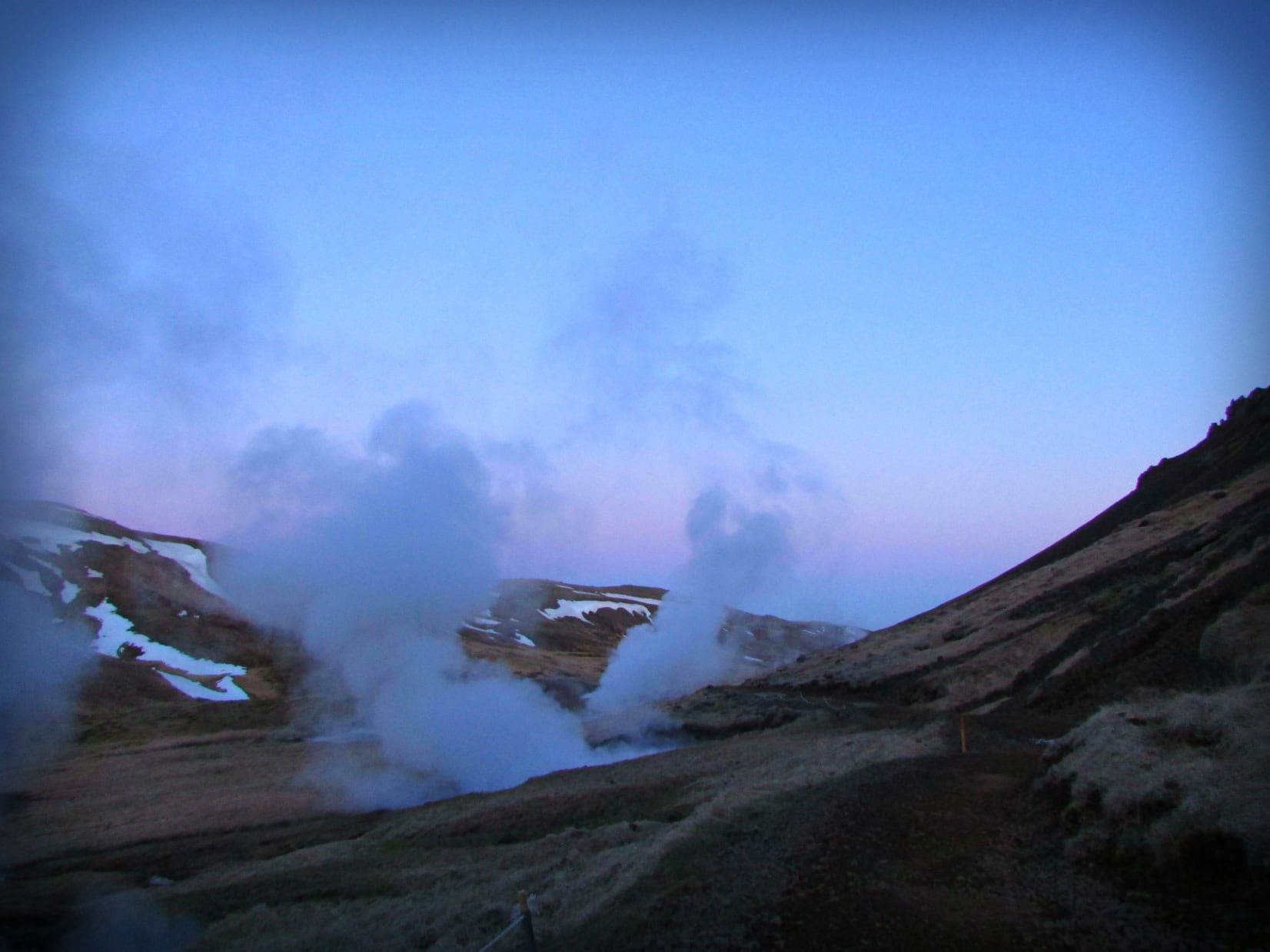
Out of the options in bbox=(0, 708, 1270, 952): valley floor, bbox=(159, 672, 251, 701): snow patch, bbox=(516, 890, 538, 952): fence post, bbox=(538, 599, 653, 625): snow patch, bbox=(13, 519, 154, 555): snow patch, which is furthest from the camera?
bbox=(538, 599, 653, 625): snow patch

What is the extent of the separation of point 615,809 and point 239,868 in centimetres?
950

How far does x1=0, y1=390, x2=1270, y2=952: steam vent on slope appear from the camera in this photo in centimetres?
1016

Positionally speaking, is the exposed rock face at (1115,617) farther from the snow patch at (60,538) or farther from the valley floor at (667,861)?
the snow patch at (60,538)

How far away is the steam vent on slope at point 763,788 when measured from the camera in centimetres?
1016

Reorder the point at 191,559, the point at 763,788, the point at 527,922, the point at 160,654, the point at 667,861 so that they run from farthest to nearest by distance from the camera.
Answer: the point at 191,559, the point at 160,654, the point at 763,788, the point at 667,861, the point at 527,922

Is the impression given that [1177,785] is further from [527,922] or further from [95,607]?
[95,607]

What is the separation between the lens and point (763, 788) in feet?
56.5

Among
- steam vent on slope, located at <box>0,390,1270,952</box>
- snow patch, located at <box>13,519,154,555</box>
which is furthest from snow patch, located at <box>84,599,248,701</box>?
snow patch, located at <box>13,519,154,555</box>

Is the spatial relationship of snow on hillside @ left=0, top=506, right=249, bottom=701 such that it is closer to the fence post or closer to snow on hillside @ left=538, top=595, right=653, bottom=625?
snow on hillside @ left=538, top=595, right=653, bottom=625

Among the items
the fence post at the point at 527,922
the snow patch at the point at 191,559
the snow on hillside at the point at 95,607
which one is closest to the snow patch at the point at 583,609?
the snow patch at the point at 191,559

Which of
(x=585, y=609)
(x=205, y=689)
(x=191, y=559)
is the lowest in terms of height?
(x=205, y=689)

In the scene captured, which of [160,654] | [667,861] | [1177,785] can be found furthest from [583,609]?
[1177,785]

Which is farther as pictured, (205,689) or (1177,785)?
(205,689)

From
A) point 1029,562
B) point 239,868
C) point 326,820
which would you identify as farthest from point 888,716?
point 1029,562
